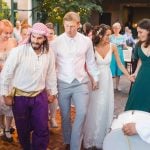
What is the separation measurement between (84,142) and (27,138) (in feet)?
2.82

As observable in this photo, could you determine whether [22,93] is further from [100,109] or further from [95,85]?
[100,109]

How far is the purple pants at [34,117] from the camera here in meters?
4.30

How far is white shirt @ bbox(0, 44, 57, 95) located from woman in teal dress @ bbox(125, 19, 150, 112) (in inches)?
40.4

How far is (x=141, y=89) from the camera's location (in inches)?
185

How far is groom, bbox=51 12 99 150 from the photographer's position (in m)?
4.62

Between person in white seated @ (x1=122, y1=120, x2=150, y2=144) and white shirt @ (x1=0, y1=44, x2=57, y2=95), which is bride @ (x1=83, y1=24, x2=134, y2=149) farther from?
person in white seated @ (x1=122, y1=120, x2=150, y2=144)

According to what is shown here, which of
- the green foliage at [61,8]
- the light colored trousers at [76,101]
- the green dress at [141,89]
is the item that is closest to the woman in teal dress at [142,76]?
the green dress at [141,89]

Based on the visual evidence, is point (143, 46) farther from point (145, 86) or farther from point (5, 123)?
point (5, 123)

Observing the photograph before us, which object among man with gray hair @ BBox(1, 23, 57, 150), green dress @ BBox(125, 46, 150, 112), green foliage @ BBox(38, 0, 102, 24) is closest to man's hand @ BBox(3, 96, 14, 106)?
man with gray hair @ BBox(1, 23, 57, 150)

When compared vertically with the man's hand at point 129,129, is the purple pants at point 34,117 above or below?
below

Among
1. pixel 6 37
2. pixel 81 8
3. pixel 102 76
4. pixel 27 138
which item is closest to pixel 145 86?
pixel 102 76

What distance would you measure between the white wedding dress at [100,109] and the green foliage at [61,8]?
7885mm

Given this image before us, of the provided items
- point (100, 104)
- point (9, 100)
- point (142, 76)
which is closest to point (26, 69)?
point (9, 100)

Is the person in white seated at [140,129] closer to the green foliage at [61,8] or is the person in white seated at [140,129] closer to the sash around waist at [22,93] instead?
the sash around waist at [22,93]
